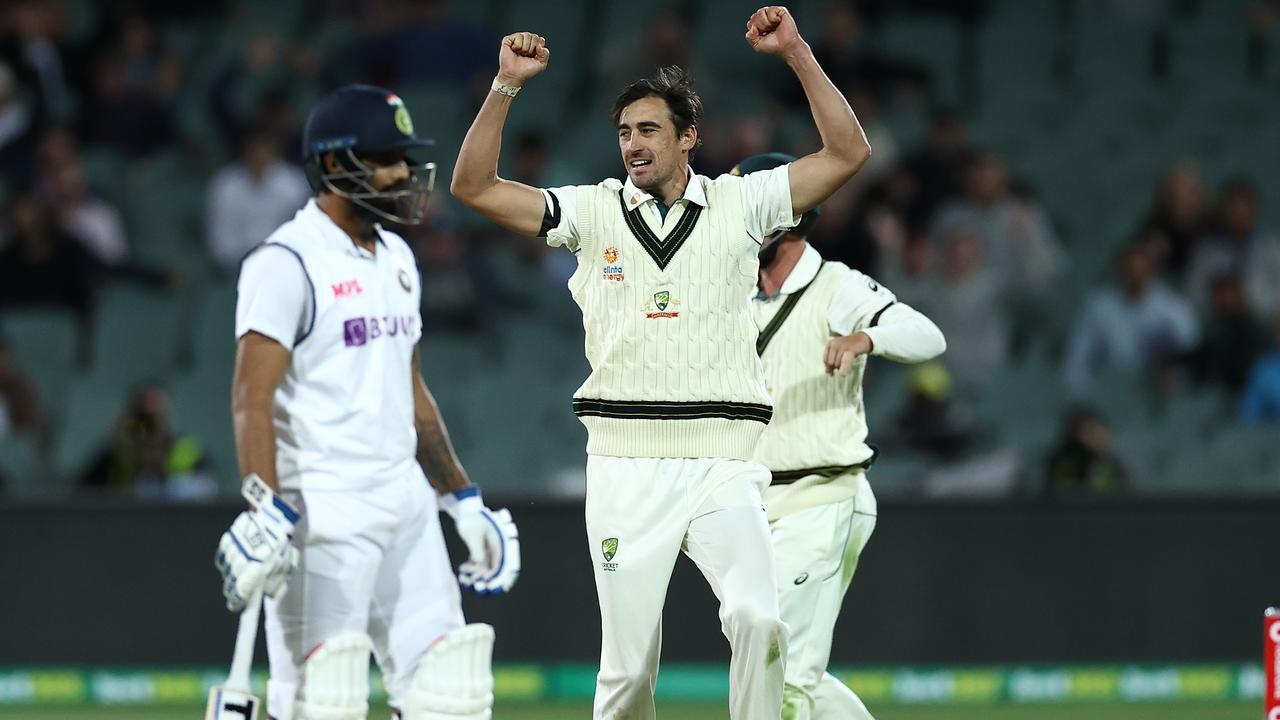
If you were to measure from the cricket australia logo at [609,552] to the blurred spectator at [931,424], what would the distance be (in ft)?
19.5

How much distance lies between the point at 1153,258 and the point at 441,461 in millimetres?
7796

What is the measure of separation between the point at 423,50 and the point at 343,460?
8981 mm

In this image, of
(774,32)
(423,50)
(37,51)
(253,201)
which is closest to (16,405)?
(253,201)

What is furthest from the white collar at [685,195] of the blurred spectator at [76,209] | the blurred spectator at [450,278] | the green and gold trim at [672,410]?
the blurred spectator at [76,209]

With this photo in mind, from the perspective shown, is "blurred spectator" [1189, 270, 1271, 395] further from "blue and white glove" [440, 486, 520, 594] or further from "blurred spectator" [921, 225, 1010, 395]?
"blue and white glove" [440, 486, 520, 594]

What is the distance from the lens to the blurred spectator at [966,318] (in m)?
11.9

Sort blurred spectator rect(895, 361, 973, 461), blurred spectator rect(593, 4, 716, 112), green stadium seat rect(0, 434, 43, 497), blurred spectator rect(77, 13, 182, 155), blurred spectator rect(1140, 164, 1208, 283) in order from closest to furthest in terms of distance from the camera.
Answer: green stadium seat rect(0, 434, 43, 497)
blurred spectator rect(895, 361, 973, 461)
blurred spectator rect(1140, 164, 1208, 283)
blurred spectator rect(77, 13, 182, 155)
blurred spectator rect(593, 4, 716, 112)

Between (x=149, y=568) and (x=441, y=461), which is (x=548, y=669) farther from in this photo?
(x=441, y=461)

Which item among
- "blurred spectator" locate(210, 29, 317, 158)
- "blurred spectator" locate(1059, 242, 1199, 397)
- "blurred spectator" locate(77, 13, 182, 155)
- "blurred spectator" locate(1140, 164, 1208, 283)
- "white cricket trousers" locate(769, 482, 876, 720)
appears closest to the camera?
"white cricket trousers" locate(769, 482, 876, 720)

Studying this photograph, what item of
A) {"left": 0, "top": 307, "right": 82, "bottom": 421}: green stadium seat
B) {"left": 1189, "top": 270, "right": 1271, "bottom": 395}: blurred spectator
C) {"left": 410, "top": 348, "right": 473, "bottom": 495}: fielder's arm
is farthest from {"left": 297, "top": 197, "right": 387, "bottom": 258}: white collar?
{"left": 1189, "top": 270, "right": 1271, "bottom": 395}: blurred spectator

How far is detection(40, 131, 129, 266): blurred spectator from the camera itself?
484 inches

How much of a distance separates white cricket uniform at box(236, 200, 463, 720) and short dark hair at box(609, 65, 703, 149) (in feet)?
2.97

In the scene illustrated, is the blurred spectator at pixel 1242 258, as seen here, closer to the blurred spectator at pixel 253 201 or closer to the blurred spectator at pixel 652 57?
the blurred spectator at pixel 652 57

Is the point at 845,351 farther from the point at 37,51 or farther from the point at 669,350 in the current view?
the point at 37,51
